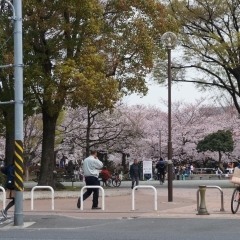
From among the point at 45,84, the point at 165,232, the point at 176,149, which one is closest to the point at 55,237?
the point at 165,232

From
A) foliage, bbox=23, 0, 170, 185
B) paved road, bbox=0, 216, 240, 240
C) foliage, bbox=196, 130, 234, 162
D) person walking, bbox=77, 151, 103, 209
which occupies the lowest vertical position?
paved road, bbox=0, 216, 240, 240

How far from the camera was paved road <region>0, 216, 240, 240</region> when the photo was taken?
11430 millimetres

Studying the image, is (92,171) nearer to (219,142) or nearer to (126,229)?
(126,229)

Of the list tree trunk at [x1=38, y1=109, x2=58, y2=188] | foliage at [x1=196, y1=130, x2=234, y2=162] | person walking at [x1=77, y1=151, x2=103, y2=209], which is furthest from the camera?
foliage at [x1=196, y1=130, x2=234, y2=162]

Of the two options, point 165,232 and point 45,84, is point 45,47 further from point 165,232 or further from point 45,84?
point 165,232

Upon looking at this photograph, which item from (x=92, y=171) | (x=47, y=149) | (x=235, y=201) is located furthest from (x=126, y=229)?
(x=47, y=149)

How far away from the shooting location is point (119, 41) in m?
25.1

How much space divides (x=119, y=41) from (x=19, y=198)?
12.9m

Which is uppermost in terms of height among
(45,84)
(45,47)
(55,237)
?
(45,47)

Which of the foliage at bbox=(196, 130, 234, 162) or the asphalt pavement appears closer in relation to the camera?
the asphalt pavement

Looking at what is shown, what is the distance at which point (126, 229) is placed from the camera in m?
12.7

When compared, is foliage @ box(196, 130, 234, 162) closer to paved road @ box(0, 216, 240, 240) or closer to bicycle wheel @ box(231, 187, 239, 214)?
bicycle wheel @ box(231, 187, 239, 214)

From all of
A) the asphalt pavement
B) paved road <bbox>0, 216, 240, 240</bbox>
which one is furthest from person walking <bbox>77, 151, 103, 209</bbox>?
paved road <bbox>0, 216, 240, 240</bbox>

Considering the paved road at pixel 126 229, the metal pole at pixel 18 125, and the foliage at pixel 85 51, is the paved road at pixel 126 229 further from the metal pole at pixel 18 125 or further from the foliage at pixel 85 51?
the foliage at pixel 85 51
